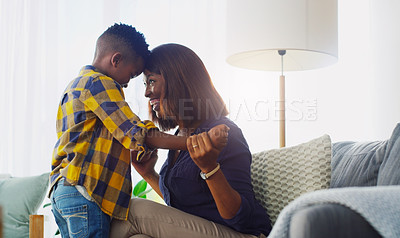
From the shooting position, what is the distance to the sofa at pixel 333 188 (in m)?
0.47

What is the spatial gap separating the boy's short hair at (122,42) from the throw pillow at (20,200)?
3.38ft

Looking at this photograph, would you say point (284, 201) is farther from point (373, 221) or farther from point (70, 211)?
point (373, 221)

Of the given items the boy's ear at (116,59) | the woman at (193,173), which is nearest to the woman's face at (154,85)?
the woman at (193,173)

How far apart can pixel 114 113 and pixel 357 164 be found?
2.37 ft

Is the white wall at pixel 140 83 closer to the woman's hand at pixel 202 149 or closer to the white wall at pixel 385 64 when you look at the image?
the white wall at pixel 385 64

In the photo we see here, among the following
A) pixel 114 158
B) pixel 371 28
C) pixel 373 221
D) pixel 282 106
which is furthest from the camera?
pixel 371 28

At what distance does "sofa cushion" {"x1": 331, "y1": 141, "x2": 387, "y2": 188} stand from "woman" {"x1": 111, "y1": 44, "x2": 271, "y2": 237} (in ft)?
0.86

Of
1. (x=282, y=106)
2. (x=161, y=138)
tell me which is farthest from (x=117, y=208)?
(x=282, y=106)

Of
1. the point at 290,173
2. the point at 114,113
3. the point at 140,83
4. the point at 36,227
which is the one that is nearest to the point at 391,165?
the point at 290,173

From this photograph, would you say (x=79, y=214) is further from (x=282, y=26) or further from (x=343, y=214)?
(x=282, y=26)

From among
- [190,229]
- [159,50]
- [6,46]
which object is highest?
[6,46]

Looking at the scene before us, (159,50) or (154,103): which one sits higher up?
(159,50)

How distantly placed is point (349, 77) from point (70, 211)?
6.74 ft

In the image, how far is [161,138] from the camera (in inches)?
47.5
